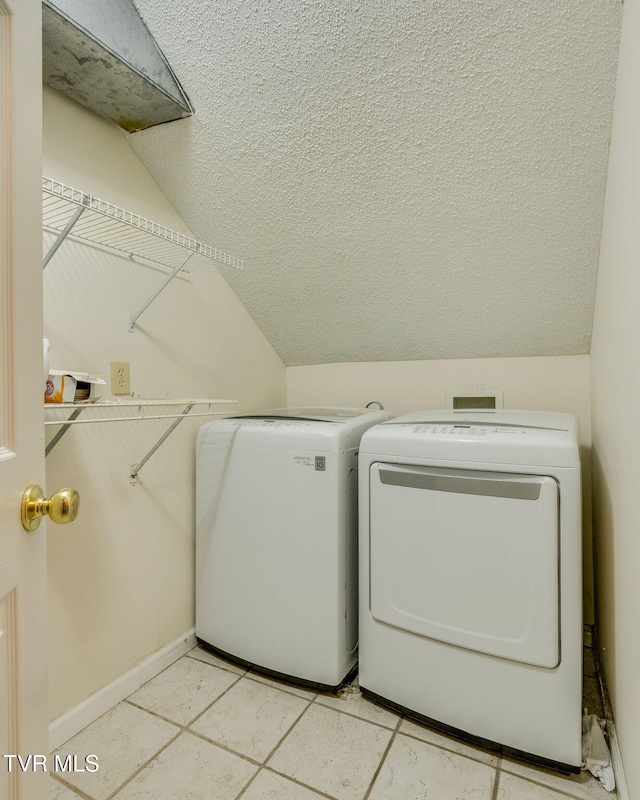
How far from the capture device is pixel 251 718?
4.60 feet

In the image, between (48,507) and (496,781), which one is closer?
(48,507)

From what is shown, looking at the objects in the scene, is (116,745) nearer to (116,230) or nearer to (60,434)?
(60,434)

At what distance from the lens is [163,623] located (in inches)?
66.1

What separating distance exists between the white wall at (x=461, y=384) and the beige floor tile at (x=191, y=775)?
4.96 ft

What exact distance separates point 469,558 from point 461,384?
0.99 metres

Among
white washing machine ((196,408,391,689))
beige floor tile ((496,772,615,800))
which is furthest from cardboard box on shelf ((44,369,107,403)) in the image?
beige floor tile ((496,772,615,800))

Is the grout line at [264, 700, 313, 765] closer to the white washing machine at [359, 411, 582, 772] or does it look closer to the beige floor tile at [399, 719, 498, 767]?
the white washing machine at [359, 411, 582, 772]

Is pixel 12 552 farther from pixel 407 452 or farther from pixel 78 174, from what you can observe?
pixel 78 174

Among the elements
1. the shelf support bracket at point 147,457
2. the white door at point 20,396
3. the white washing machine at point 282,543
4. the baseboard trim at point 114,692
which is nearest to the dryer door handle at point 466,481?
the white washing machine at point 282,543

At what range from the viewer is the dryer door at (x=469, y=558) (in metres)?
1.18

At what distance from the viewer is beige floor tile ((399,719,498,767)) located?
1.25m

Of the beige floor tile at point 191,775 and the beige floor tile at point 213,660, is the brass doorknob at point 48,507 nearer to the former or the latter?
the beige floor tile at point 191,775

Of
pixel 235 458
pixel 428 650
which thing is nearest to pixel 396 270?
pixel 235 458

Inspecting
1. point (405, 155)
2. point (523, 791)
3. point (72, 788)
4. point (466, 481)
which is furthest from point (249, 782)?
point (405, 155)
